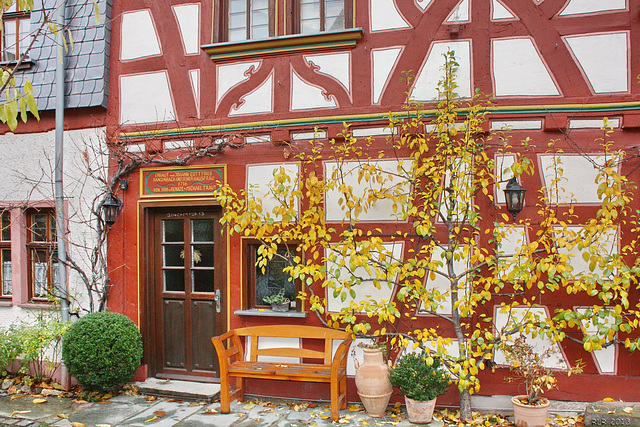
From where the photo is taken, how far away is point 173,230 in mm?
6688

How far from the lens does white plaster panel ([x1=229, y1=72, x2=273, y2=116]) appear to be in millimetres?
6223

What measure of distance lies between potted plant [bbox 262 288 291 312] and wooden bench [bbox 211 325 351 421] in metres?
0.23

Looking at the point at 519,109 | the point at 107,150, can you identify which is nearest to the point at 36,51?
the point at 107,150

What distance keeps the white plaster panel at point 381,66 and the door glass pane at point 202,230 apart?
242 centimetres

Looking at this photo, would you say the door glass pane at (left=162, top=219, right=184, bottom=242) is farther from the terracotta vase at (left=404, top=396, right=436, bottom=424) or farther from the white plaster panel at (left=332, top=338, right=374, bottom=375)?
the terracotta vase at (left=404, top=396, right=436, bottom=424)

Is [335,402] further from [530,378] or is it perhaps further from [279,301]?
[530,378]

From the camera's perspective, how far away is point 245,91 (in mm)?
6305

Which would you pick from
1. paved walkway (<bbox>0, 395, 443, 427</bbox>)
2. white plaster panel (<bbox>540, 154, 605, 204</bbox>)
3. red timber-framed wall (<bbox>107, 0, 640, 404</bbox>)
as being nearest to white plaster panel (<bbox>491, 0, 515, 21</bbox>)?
red timber-framed wall (<bbox>107, 0, 640, 404</bbox>)

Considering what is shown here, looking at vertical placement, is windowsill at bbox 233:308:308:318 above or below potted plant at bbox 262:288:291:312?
below

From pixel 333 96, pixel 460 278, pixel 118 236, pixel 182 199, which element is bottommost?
pixel 460 278

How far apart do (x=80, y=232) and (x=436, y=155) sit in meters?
4.42

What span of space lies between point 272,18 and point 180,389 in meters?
4.38

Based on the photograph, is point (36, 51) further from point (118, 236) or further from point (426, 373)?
point (426, 373)

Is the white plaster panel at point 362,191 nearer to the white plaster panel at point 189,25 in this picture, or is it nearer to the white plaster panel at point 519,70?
the white plaster panel at point 519,70
